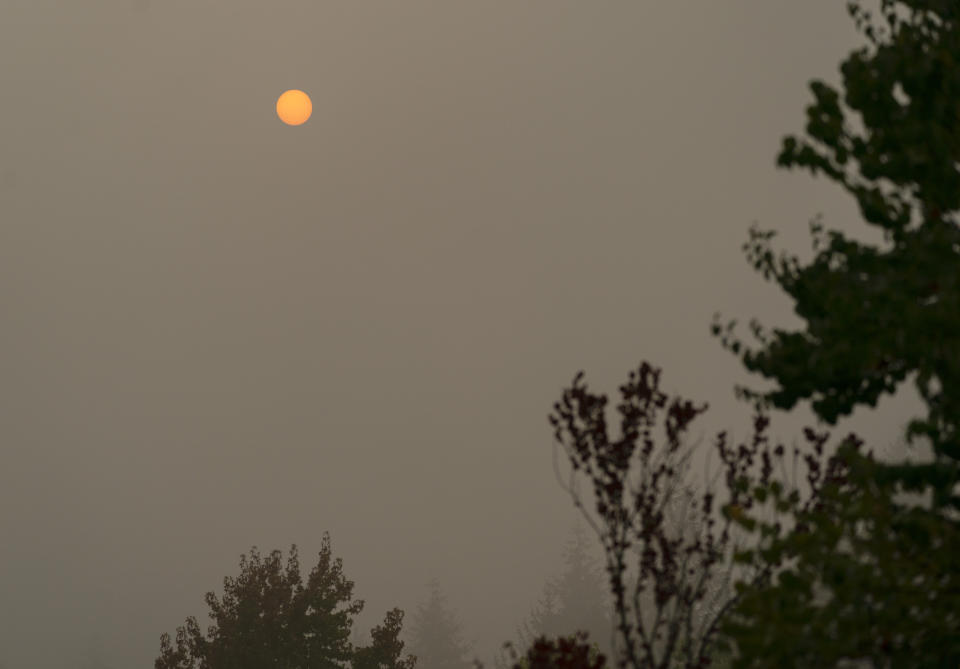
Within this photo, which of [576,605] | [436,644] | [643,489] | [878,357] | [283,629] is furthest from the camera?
[436,644]

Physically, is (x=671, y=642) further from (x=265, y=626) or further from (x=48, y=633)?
(x=48, y=633)

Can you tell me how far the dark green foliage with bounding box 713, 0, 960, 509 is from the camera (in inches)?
161

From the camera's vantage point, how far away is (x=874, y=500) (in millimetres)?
4172

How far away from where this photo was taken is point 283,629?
49.5 ft

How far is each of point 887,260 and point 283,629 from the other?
13851 mm

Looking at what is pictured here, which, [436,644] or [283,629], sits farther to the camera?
[436,644]

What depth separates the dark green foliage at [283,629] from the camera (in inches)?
585

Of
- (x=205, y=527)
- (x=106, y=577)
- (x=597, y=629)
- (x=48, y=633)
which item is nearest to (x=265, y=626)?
(x=597, y=629)

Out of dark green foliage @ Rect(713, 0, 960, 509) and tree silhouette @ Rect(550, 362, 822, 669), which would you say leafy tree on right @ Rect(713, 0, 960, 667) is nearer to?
dark green foliage @ Rect(713, 0, 960, 509)

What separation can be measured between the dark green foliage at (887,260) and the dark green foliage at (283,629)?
1217 cm

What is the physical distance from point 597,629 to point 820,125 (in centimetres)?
3853

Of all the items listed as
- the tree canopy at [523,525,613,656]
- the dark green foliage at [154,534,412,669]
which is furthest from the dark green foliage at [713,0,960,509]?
the tree canopy at [523,525,613,656]

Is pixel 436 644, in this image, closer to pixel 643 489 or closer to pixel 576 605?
pixel 576 605

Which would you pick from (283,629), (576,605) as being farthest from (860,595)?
(576,605)
